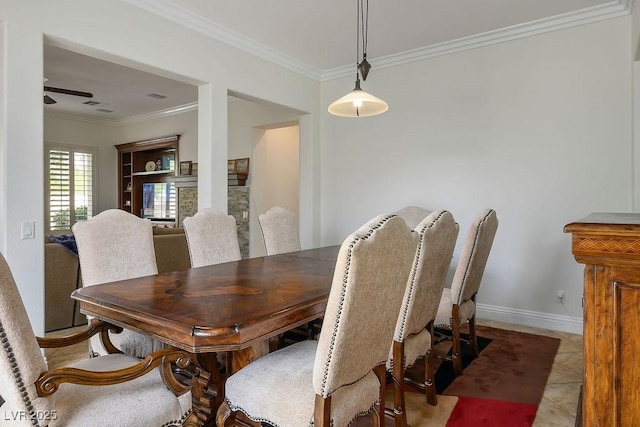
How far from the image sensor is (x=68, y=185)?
Result: 710 cm

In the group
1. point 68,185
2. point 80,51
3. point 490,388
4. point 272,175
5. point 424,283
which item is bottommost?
point 490,388

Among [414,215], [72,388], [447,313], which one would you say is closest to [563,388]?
[447,313]

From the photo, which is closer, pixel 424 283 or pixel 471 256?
pixel 424 283

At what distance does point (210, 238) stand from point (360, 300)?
1798mm

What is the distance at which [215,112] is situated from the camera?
370cm

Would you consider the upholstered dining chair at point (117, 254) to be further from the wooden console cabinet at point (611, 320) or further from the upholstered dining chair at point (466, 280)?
the wooden console cabinet at point (611, 320)

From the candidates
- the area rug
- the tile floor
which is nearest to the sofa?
the area rug

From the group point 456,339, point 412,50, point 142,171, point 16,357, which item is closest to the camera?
point 16,357

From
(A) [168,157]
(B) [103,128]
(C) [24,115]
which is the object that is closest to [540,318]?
(C) [24,115]

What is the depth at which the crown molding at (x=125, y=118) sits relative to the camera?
6.55 metres

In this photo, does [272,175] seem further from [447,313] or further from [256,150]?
[447,313]

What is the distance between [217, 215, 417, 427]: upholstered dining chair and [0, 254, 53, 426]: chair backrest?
61 centimetres

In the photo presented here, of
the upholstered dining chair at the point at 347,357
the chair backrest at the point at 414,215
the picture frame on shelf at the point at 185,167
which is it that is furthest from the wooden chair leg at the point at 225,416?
the picture frame on shelf at the point at 185,167

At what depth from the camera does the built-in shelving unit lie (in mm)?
7066
